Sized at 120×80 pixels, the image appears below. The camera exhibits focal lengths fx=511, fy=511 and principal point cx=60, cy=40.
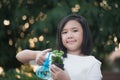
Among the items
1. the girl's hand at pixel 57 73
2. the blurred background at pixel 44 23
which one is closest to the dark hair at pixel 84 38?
the girl's hand at pixel 57 73

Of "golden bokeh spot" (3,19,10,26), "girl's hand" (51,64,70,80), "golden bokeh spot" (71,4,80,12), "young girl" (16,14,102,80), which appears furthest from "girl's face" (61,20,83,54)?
"golden bokeh spot" (3,19,10,26)

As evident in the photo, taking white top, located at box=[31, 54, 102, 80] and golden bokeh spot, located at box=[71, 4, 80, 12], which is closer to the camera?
white top, located at box=[31, 54, 102, 80]

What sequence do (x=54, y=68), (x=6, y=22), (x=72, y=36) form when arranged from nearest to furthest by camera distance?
(x=54, y=68) < (x=72, y=36) < (x=6, y=22)

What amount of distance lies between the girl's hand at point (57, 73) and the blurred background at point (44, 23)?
9.13ft

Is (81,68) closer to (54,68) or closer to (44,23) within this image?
(54,68)

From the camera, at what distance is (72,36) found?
332cm

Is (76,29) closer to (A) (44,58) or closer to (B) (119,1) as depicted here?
(A) (44,58)

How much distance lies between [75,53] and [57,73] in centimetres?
41

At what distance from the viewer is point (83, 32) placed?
3.42 meters

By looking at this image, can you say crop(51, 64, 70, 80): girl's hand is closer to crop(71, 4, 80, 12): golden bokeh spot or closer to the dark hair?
the dark hair

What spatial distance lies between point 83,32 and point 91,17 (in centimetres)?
272

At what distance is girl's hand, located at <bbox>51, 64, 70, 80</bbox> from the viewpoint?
9.75ft

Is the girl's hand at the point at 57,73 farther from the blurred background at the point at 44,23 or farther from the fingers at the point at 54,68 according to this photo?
the blurred background at the point at 44,23

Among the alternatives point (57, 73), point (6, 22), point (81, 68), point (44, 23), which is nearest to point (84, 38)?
point (81, 68)
